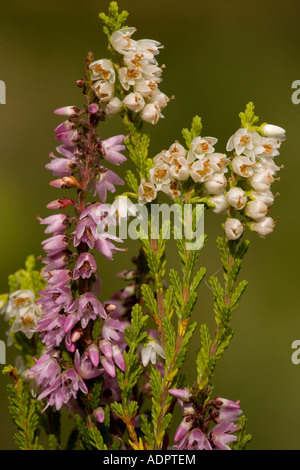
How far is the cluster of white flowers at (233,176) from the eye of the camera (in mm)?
967

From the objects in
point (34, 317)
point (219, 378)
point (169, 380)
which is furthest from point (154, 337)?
point (219, 378)

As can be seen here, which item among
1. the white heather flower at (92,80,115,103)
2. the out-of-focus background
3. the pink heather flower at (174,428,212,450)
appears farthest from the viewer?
the out-of-focus background

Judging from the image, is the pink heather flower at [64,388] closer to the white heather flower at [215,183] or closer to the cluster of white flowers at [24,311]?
the cluster of white flowers at [24,311]

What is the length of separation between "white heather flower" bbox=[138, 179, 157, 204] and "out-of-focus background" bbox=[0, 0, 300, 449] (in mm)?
1632

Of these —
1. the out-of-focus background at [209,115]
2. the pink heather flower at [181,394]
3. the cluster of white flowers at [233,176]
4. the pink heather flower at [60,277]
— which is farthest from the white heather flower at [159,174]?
the out-of-focus background at [209,115]

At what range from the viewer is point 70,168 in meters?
0.94

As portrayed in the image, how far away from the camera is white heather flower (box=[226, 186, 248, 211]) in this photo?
0.96 meters

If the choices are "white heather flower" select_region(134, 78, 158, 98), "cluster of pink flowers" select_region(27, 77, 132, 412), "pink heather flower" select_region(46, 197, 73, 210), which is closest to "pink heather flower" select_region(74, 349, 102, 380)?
"cluster of pink flowers" select_region(27, 77, 132, 412)

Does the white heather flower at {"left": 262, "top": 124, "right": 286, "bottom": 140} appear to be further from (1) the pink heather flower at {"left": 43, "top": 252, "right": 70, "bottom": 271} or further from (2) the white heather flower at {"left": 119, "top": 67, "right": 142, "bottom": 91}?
(1) the pink heather flower at {"left": 43, "top": 252, "right": 70, "bottom": 271}

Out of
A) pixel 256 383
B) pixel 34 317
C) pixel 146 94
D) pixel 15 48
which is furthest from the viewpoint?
pixel 15 48

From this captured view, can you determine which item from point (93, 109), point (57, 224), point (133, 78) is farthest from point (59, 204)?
point (133, 78)

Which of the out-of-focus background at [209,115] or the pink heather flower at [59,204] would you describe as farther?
the out-of-focus background at [209,115]
